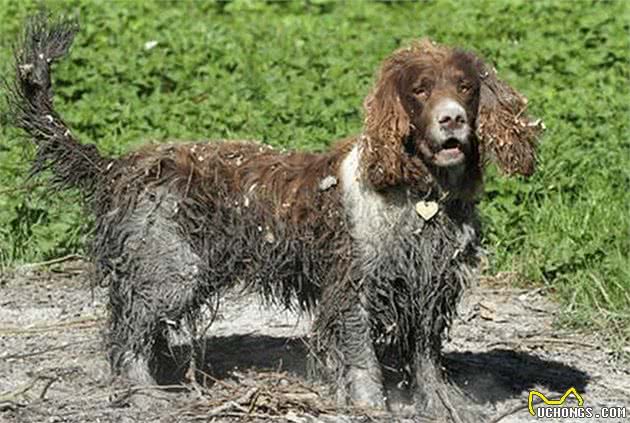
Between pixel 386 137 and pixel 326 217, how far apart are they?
49 centimetres

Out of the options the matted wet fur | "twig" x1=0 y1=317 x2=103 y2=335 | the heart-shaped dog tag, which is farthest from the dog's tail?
the heart-shaped dog tag

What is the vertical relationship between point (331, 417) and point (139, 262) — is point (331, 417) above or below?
below

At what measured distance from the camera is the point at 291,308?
25.4 feet

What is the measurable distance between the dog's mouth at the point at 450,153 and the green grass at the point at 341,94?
2017 millimetres

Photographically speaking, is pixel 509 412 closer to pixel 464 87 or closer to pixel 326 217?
pixel 326 217

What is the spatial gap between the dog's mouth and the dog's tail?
166 cm

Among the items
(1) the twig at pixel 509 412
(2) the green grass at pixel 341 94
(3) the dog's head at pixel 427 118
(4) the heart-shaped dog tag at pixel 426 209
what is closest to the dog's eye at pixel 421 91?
(3) the dog's head at pixel 427 118

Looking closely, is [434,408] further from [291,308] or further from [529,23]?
[529,23]

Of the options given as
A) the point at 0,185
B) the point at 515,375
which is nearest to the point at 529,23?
the point at 0,185

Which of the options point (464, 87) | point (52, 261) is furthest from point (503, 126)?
point (52, 261)

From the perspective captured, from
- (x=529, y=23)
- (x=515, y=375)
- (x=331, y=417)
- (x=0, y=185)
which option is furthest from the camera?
(x=529, y=23)

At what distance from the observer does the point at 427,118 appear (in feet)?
22.6

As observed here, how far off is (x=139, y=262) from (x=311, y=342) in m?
0.85

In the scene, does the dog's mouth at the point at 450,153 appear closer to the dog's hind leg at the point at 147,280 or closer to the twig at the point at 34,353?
the dog's hind leg at the point at 147,280
